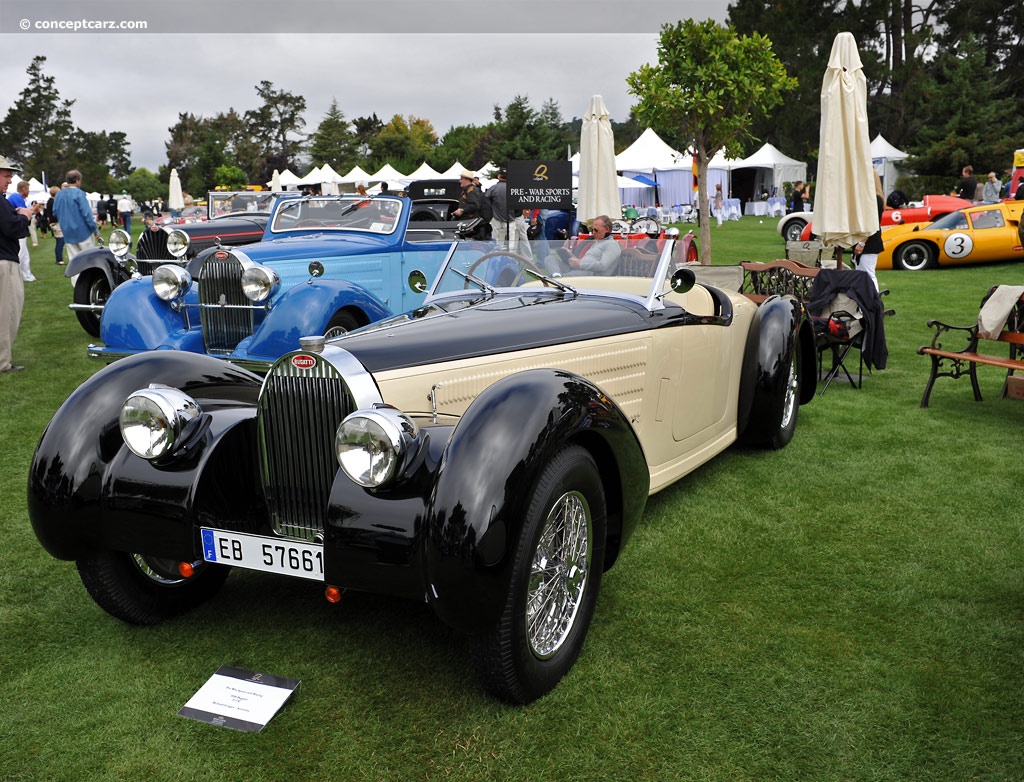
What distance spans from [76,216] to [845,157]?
444 inches

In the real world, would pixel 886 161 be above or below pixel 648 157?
below

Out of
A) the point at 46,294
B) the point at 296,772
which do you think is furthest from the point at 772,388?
the point at 46,294

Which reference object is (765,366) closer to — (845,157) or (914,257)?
(845,157)

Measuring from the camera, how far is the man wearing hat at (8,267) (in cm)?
786

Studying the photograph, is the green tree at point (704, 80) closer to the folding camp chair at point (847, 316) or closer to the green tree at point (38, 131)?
the folding camp chair at point (847, 316)

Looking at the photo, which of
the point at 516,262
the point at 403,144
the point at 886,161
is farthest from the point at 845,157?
the point at 403,144

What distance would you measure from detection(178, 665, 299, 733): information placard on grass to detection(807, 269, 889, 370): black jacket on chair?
6.21 m

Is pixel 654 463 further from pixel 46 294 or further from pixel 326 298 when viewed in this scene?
pixel 46 294

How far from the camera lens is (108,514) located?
3.05m

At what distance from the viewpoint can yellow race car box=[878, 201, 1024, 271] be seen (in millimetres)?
15625

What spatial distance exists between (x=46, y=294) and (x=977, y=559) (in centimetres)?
1538

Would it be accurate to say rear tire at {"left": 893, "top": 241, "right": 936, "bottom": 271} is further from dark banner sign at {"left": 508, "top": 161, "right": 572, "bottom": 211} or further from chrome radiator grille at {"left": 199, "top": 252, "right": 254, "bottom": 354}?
chrome radiator grille at {"left": 199, "top": 252, "right": 254, "bottom": 354}


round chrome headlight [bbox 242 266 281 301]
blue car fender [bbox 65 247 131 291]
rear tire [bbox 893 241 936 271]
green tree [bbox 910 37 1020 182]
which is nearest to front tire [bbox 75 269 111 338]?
blue car fender [bbox 65 247 131 291]

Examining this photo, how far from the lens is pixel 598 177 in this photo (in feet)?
39.3
